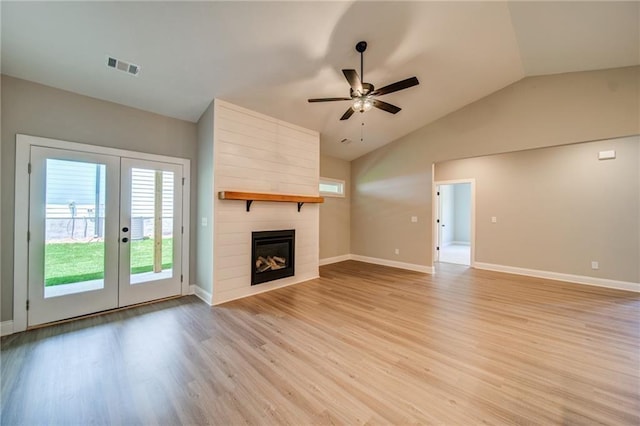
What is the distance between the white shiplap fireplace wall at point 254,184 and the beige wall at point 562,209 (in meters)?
4.31

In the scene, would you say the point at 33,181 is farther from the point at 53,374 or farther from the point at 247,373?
the point at 247,373

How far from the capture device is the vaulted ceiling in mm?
2273

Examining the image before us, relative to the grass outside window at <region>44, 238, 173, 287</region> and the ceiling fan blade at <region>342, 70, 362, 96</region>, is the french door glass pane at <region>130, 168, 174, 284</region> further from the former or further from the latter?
the ceiling fan blade at <region>342, 70, 362, 96</region>

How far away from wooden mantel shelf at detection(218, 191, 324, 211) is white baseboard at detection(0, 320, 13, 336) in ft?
8.44

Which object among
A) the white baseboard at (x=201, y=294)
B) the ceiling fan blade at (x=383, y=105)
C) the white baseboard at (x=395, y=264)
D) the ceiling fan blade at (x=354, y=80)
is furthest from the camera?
the white baseboard at (x=395, y=264)

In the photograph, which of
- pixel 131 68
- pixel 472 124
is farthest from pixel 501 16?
pixel 131 68

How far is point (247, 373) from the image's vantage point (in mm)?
2010

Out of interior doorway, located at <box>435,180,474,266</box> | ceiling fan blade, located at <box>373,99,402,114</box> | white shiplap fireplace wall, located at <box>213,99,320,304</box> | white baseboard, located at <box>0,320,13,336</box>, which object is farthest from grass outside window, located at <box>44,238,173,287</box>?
interior doorway, located at <box>435,180,474,266</box>

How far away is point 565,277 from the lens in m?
4.72

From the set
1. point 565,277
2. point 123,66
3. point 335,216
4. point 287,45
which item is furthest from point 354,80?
point 565,277

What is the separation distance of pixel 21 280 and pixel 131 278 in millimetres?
996

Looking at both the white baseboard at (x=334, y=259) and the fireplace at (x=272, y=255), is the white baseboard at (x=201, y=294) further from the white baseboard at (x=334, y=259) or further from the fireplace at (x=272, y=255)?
the white baseboard at (x=334, y=259)

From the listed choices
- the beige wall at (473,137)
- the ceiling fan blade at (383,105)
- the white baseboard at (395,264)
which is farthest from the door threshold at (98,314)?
the beige wall at (473,137)

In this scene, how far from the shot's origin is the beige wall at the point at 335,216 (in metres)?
6.20
